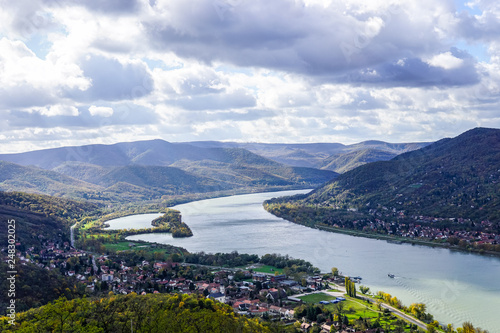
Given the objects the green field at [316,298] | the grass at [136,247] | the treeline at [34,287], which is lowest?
the green field at [316,298]

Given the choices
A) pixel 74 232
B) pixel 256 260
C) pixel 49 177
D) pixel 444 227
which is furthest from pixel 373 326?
pixel 49 177

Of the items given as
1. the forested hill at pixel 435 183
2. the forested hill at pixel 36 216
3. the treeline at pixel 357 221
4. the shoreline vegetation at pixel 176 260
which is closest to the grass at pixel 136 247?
the shoreline vegetation at pixel 176 260

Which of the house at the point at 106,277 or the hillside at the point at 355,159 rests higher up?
the hillside at the point at 355,159

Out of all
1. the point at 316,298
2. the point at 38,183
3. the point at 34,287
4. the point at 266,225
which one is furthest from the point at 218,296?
the point at 38,183

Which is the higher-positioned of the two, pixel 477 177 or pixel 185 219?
pixel 477 177

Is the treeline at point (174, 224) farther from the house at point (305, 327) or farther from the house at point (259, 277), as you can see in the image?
the house at point (305, 327)

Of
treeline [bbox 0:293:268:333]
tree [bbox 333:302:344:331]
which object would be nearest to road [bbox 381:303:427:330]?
tree [bbox 333:302:344:331]

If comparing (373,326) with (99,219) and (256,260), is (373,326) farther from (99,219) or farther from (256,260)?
(99,219)
